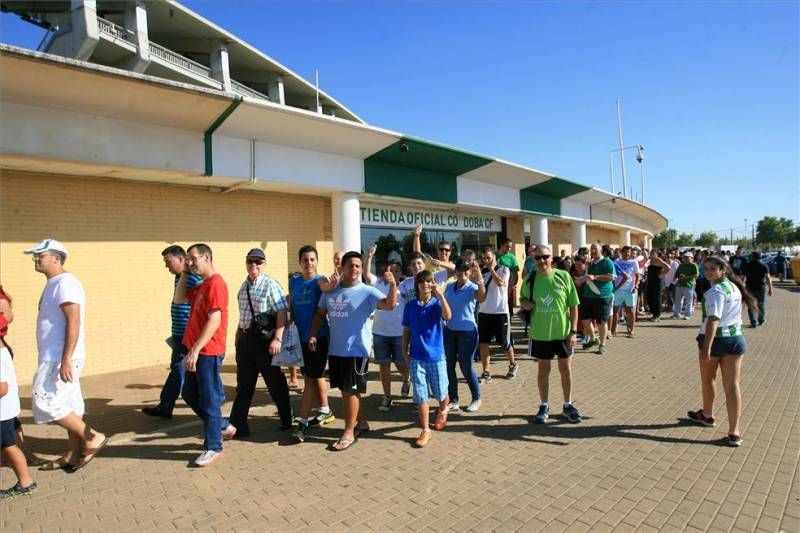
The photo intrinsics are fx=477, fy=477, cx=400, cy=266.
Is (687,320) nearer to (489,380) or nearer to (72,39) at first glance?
(489,380)

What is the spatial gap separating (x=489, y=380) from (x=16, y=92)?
6.84 meters

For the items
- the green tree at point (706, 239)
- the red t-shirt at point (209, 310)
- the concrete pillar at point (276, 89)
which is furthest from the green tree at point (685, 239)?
the red t-shirt at point (209, 310)

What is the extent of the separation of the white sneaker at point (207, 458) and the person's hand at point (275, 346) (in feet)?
3.14

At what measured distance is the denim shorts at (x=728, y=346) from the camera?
430 cm

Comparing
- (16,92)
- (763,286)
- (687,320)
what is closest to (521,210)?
(687,320)

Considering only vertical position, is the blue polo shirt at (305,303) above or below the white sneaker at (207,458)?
above

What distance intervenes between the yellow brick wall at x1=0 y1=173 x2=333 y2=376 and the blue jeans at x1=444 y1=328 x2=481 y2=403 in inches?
187

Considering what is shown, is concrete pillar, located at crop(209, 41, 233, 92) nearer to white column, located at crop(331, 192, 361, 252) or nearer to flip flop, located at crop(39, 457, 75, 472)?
white column, located at crop(331, 192, 361, 252)

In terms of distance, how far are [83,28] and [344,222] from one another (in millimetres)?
26536

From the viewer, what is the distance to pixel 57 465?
13.0ft

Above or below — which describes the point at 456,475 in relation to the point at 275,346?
below

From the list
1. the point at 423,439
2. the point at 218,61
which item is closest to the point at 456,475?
the point at 423,439

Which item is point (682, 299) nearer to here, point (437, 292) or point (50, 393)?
point (437, 292)

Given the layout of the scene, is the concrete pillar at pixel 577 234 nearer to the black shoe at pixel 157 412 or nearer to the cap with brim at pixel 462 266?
the cap with brim at pixel 462 266
